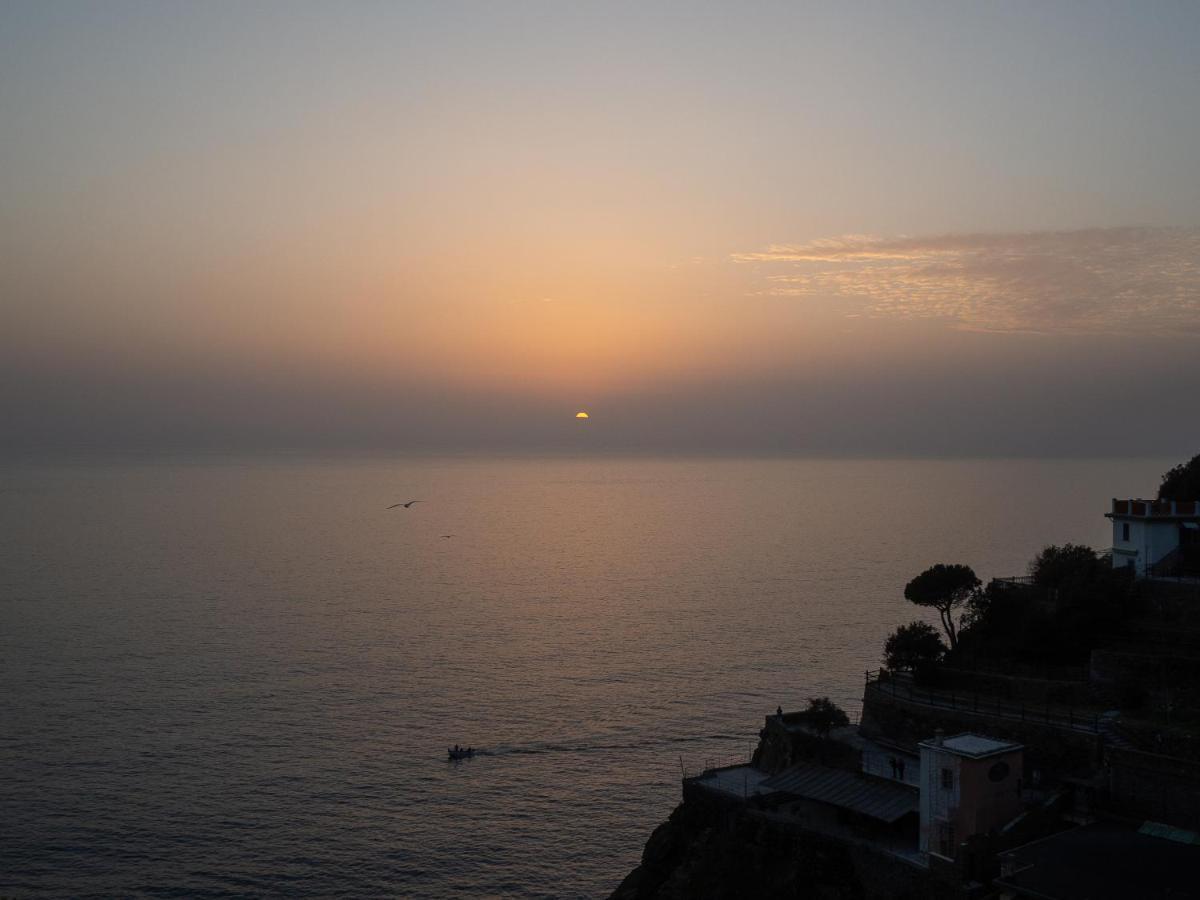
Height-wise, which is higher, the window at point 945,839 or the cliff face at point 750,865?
the window at point 945,839

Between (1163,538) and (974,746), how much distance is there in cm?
2043

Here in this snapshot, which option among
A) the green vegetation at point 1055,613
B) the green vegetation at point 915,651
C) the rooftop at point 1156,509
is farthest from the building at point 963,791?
the rooftop at point 1156,509

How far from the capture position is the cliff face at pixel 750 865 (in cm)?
2930

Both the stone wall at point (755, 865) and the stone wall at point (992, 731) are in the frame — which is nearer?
the stone wall at point (755, 865)

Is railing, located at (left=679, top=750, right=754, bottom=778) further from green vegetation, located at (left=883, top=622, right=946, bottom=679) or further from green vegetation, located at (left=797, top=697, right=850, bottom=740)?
green vegetation, located at (left=883, top=622, right=946, bottom=679)

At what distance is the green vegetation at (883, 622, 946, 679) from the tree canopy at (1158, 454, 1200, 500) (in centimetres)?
2642

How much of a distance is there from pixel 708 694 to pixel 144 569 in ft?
Answer: 259

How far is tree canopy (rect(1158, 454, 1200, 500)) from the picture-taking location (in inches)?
2215

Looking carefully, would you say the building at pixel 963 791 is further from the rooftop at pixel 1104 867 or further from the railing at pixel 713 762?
the railing at pixel 713 762

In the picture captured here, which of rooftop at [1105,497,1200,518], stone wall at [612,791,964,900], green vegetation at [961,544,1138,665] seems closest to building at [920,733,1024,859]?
stone wall at [612,791,964,900]

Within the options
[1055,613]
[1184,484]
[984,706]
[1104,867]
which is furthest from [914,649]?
[1184,484]

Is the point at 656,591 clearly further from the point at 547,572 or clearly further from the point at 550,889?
the point at 550,889

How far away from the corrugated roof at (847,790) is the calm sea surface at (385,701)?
35.7ft

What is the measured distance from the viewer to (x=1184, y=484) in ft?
189
